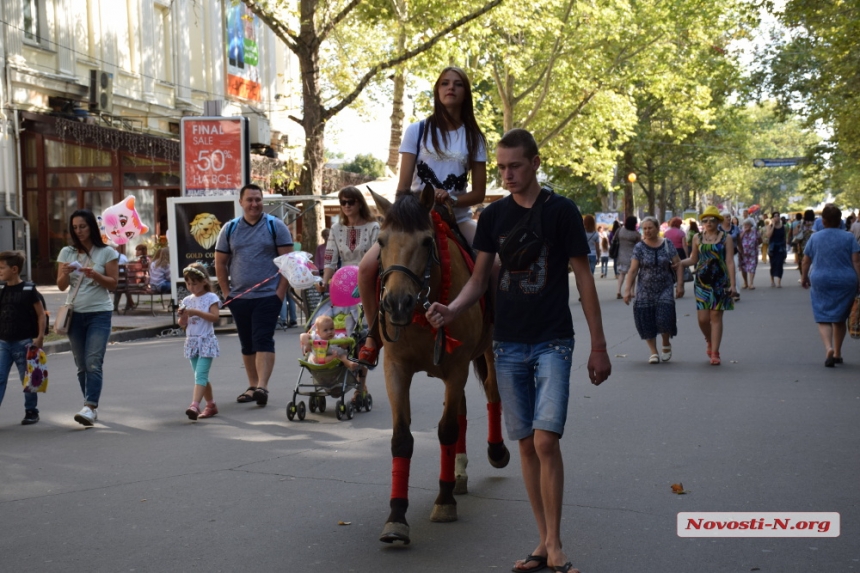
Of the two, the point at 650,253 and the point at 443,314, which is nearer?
the point at 443,314

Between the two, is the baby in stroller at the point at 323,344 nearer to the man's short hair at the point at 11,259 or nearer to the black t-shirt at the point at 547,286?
the man's short hair at the point at 11,259

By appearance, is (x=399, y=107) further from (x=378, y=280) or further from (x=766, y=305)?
(x=378, y=280)

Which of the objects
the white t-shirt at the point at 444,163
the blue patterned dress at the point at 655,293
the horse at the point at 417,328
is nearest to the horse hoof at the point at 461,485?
the horse at the point at 417,328

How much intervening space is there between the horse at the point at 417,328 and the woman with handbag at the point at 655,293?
7539mm

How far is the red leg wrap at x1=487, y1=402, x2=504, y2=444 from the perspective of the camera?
22.9 feet

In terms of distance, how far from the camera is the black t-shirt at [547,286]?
506 cm

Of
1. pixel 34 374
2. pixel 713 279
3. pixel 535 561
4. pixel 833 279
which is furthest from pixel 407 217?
pixel 833 279

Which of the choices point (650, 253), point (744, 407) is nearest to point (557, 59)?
point (650, 253)

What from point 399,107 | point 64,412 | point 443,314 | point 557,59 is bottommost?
point 64,412

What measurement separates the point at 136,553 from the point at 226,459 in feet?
8.02

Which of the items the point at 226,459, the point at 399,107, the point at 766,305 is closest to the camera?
the point at 226,459

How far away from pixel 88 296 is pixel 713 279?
7.32 m

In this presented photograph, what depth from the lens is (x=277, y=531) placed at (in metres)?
5.92

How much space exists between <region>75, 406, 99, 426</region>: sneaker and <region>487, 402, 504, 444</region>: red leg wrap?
164 inches
